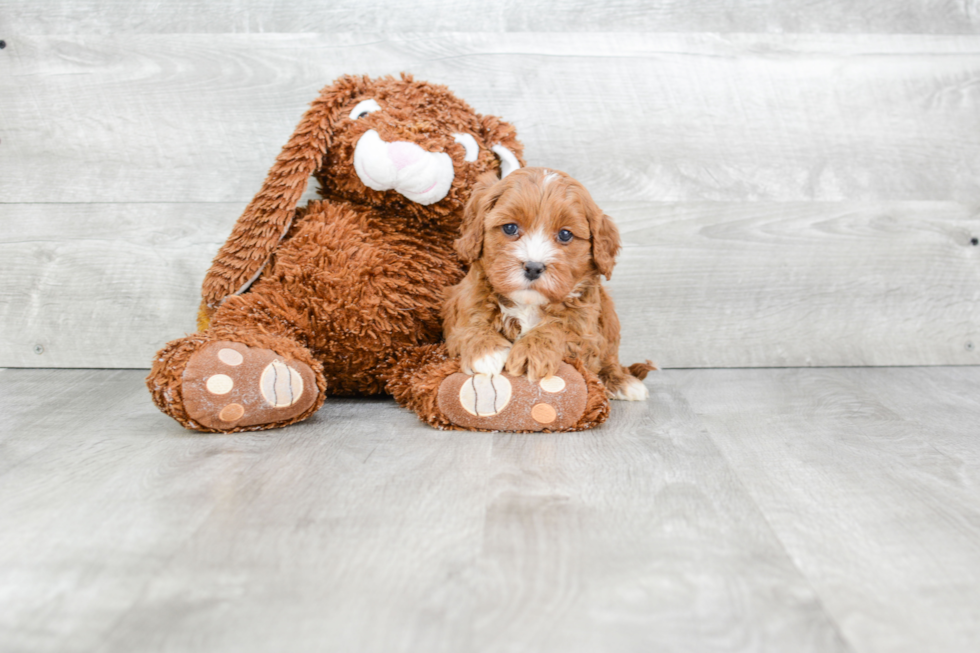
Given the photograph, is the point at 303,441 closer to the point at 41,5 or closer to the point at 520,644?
the point at 520,644

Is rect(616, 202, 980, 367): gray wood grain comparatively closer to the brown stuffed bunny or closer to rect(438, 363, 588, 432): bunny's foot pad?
the brown stuffed bunny

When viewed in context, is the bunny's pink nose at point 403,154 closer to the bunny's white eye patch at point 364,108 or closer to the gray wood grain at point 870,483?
the bunny's white eye patch at point 364,108

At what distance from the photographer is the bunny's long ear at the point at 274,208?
1.66 m

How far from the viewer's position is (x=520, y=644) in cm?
Result: 78

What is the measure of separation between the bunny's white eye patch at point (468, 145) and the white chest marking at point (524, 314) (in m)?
0.34

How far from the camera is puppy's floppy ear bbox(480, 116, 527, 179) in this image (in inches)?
68.7

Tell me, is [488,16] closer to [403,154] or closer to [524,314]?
[403,154]

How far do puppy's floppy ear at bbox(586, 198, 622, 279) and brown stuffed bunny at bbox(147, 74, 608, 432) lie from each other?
217mm

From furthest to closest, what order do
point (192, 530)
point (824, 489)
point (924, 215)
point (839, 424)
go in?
point (924, 215), point (839, 424), point (824, 489), point (192, 530)

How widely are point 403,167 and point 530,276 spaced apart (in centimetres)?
36

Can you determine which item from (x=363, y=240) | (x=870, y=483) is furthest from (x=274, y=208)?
(x=870, y=483)

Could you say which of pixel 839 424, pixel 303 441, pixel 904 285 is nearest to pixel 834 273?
pixel 904 285

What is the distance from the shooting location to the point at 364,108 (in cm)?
168

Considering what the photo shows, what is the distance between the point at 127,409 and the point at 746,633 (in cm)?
132
